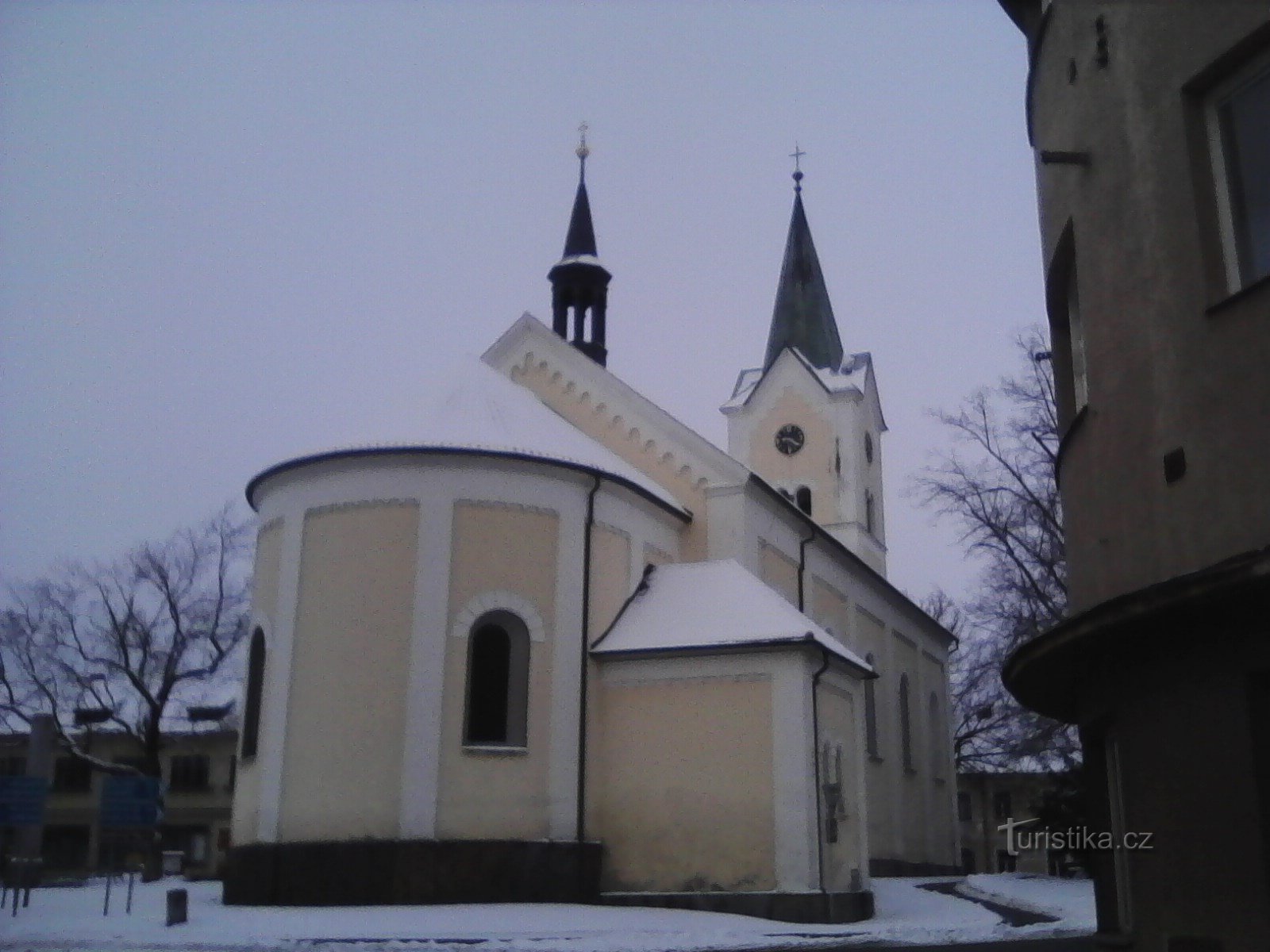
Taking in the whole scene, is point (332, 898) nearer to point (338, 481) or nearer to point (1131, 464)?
point (338, 481)

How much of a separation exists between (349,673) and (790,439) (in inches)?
795

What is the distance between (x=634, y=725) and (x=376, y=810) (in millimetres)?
4210

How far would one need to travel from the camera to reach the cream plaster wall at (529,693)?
19234 mm

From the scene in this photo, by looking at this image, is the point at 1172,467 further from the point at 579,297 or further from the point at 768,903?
the point at 579,297

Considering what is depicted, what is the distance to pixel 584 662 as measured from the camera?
20719mm

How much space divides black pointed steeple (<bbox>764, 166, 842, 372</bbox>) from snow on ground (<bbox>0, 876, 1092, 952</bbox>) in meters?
20.7

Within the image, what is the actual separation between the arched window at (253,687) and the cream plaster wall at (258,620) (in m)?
0.16

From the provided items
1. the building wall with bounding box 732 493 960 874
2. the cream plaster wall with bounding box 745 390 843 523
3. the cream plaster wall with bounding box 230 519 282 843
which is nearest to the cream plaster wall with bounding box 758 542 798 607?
the building wall with bounding box 732 493 960 874

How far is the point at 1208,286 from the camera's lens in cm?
671

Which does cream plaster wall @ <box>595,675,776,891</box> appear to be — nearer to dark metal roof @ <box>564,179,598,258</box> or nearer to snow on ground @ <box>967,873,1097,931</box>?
snow on ground @ <box>967,873,1097,931</box>

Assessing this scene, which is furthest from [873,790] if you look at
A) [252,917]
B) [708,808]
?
[252,917]

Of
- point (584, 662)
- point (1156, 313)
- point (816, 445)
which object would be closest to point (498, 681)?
point (584, 662)

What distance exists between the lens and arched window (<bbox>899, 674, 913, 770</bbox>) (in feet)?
108

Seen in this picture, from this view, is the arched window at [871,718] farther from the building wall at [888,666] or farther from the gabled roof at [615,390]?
the gabled roof at [615,390]
